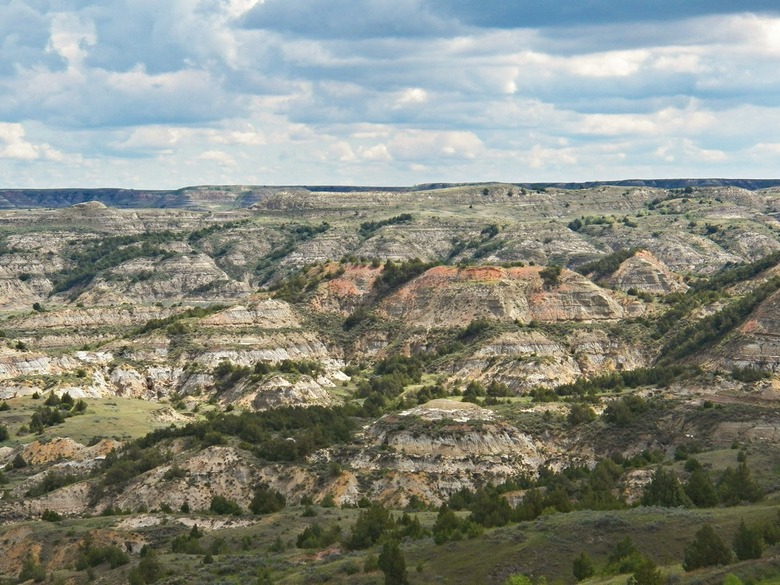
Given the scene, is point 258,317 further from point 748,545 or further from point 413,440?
point 748,545

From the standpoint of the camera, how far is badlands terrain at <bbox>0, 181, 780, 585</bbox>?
75.3 m

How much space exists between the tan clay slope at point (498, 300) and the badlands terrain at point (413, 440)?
0.43m

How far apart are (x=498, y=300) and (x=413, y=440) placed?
238ft

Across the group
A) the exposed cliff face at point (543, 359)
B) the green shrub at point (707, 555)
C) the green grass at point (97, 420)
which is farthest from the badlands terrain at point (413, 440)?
the green grass at point (97, 420)

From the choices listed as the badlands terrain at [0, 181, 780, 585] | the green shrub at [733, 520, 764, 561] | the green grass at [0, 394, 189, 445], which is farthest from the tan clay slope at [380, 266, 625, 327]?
the green shrub at [733, 520, 764, 561]

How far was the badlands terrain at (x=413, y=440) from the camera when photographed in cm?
7531

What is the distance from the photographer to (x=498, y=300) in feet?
615

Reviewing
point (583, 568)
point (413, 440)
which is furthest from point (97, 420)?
point (583, 568)

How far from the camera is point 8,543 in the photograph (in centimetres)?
9262

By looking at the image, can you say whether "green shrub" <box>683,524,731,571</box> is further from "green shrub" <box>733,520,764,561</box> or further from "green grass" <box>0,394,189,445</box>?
"green grass" <box>0,394,189,445</box>

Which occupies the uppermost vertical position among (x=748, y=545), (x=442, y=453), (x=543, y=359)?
(x=748, y=545)

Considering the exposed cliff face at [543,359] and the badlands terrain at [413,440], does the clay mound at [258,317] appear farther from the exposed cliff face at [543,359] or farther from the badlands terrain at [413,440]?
the exposed cliff face at [543,359]

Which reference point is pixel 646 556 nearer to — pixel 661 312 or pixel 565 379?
pixel 565 379

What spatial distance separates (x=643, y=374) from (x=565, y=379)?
13014 millimetres
